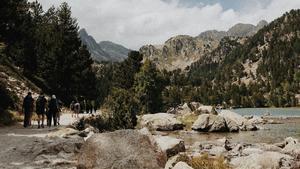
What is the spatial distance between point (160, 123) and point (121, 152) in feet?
202

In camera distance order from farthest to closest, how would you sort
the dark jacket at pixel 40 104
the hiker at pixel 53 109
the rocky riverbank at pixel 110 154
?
the hiker at pixel 53 109, the dark jacket at pixel 40 104, the rocky riverbank at pixel 110 154

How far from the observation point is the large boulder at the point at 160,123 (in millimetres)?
75956

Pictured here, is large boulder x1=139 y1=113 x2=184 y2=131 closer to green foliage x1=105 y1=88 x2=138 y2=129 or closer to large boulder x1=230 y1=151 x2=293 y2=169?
green foliage x1=105 y1=88 x2=138 y2=129

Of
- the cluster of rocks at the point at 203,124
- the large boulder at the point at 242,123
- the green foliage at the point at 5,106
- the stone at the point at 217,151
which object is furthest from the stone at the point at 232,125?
the green foliage at the point at 5,106

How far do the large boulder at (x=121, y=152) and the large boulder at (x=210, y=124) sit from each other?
59592mm

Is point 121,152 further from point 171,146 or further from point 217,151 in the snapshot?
point 217,151

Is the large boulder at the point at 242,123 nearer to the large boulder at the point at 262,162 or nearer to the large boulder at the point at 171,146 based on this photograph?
the large boulder at the point at 171,146

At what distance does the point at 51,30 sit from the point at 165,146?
193 ft

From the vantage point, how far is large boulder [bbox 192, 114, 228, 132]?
7506cm

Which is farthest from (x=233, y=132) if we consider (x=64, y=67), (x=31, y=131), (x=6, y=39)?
(x=31, y=131)

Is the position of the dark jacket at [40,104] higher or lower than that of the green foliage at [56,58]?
lower

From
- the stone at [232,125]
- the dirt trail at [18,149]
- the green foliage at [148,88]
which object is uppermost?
the green foliage at [148,88]

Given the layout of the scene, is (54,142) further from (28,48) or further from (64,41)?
(28,48)

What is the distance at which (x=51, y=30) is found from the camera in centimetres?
8106
